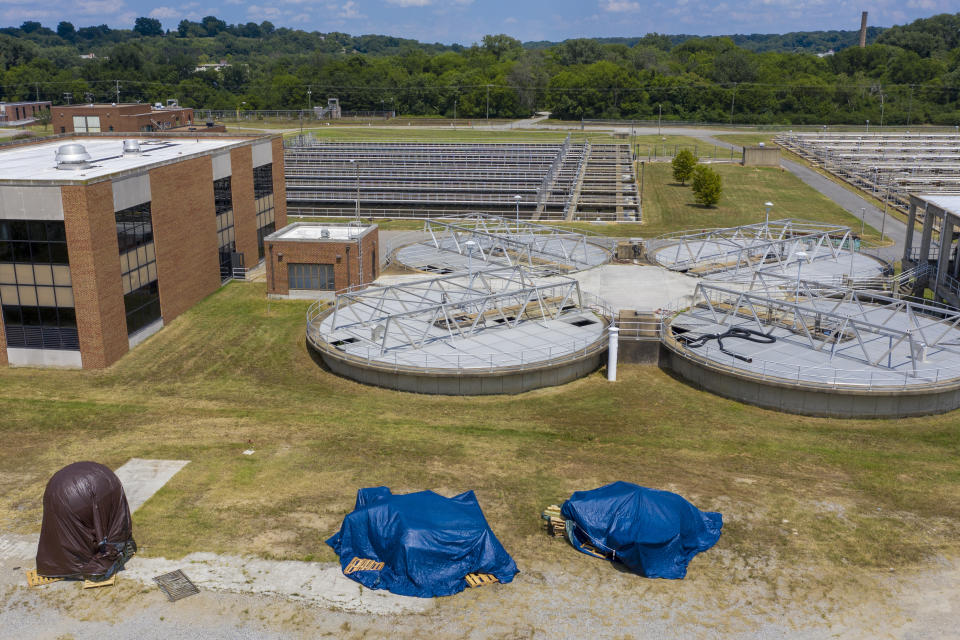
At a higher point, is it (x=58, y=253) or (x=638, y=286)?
(x=58, y=253)

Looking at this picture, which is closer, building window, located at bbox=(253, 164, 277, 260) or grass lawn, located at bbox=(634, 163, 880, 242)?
building window, located at bbox=(253, 164, 277, 260)

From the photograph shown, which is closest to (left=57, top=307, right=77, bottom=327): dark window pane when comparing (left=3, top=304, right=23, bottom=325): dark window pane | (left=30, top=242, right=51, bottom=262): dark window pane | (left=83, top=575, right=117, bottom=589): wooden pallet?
(left=3, top=304, right=23, bottom=325): dark window pane

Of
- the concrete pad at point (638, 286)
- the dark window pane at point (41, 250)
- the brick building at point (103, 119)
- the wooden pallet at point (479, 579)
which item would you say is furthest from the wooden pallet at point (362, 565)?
the brick building at point (103, 119)

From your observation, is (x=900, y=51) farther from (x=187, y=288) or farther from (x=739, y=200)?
(x=187, y=288)

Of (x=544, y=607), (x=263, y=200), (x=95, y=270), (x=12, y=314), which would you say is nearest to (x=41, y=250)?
(x=95, y=270)

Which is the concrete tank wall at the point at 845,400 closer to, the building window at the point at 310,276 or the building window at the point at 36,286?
the building window at the point at 310,276

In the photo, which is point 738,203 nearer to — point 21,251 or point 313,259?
point 313,259

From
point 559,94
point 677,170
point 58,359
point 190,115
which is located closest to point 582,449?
point 58,359

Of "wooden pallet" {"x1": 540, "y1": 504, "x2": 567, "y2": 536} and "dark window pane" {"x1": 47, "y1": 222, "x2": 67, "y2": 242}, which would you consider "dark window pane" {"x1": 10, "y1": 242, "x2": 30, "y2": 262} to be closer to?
"dark window pane" {"x1": 47, "y1": 222, "x2": 67, "y2": 242}
